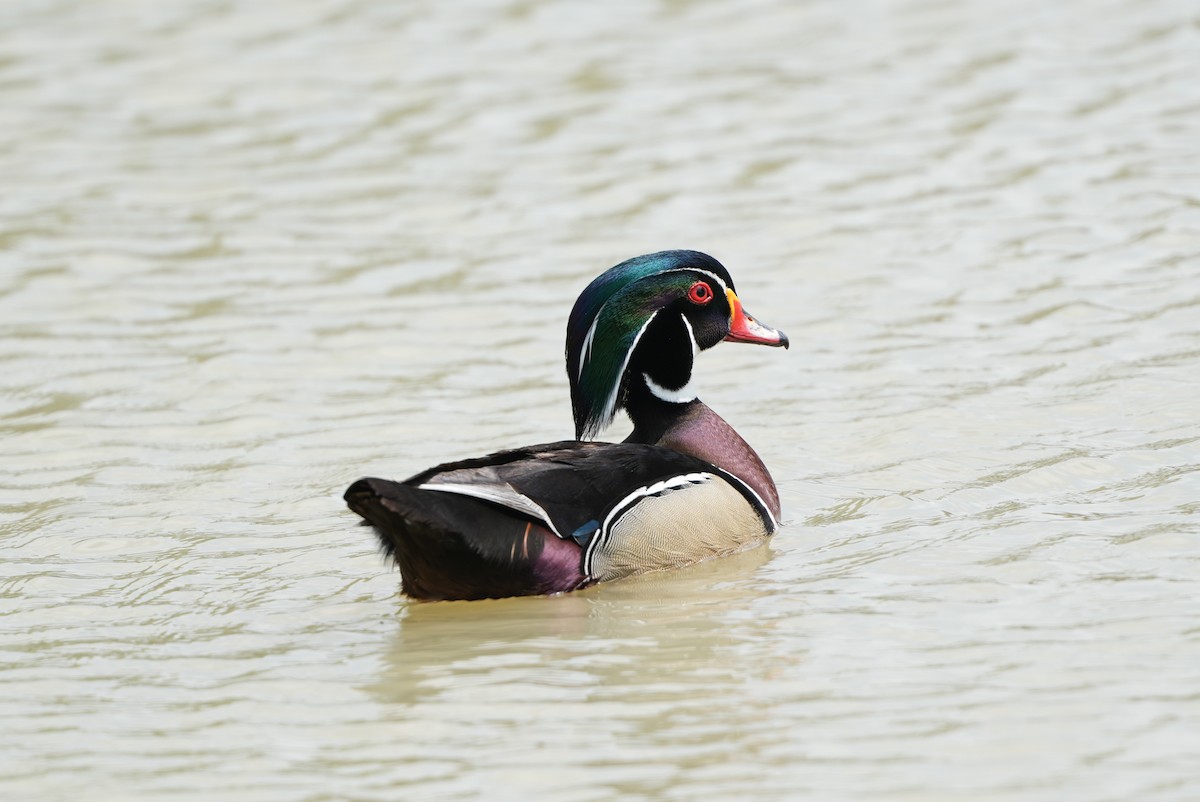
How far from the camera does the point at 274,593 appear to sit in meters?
6.85

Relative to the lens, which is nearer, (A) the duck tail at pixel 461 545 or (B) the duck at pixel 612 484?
(A) the duck tail at pixel 461 545

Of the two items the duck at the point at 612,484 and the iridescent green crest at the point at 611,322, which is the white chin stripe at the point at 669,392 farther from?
the iridescent green crest at the point at 611,322

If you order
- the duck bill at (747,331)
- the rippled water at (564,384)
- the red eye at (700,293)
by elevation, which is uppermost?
the red eye at (700,293)

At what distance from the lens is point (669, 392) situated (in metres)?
7.70

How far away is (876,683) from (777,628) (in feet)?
2.25

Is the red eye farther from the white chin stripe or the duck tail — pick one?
the duck tail

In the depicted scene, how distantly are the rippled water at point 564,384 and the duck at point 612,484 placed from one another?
0.15 m

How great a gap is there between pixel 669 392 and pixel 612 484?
90cm

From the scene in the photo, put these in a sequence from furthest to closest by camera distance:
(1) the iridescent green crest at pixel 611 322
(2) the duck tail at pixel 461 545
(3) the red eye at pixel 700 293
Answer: (3) the red eye at pixel 700 293
(1) the iridescent green crest at pixel 611 322
(2) the duck tail at pixel 461 545

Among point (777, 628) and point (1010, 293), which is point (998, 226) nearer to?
point (1010, 293)

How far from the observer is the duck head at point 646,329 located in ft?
24.3

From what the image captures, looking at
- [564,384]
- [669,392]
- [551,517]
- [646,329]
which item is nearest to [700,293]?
[646,329]

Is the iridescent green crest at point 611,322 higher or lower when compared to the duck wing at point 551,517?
higher

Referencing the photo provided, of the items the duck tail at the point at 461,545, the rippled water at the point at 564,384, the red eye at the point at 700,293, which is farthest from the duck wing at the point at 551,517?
A: the red eye at the point at 700,293
